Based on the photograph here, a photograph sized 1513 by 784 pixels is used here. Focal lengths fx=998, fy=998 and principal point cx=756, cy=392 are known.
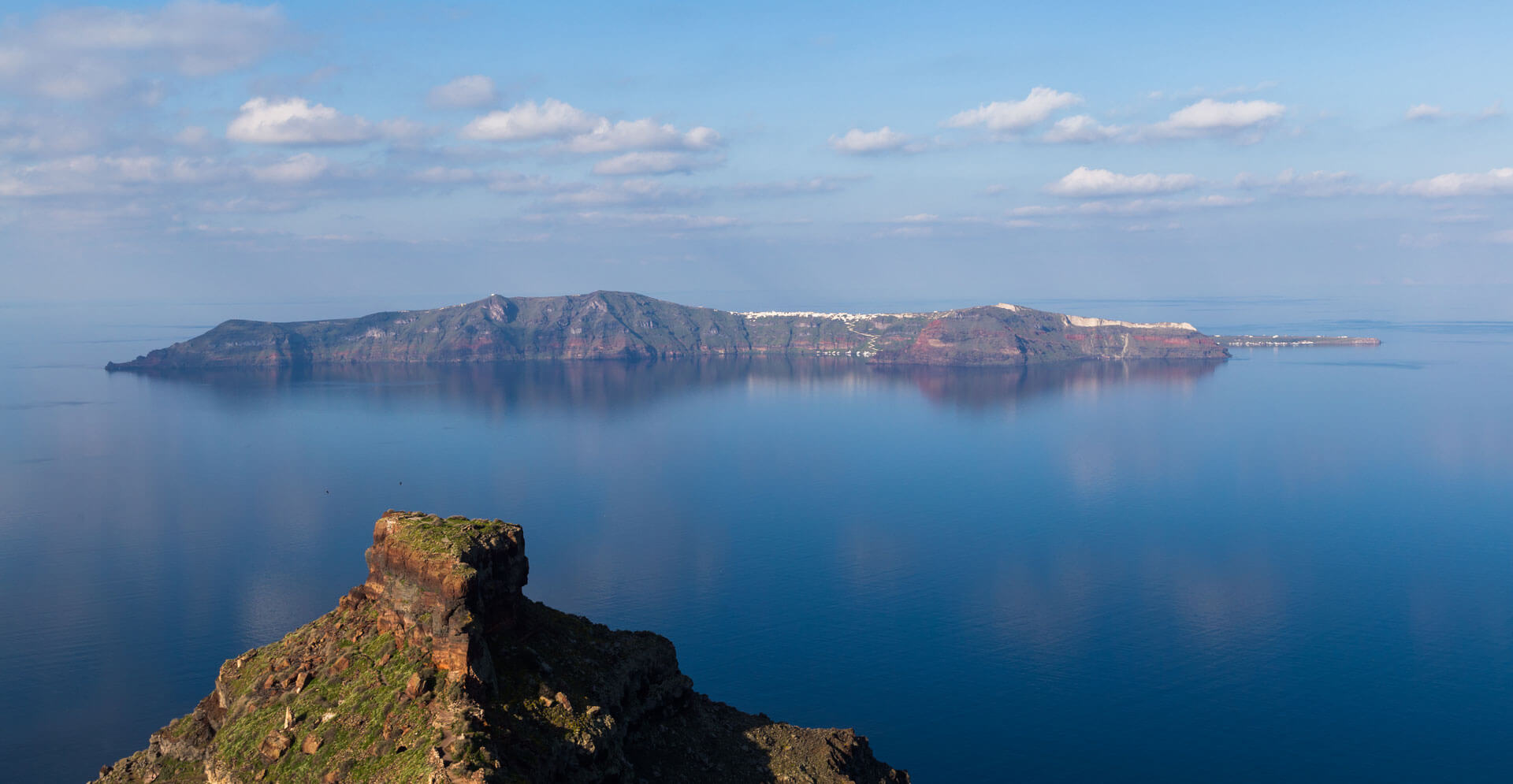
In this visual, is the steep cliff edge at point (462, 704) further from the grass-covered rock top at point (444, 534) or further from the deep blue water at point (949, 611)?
the deep blue water at point (949, 611)

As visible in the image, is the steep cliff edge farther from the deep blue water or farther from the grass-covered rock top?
the deep blue water

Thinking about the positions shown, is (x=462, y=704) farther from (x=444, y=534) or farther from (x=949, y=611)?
(x=949, y=611)

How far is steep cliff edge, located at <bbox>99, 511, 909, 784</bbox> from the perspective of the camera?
5369 centimetres

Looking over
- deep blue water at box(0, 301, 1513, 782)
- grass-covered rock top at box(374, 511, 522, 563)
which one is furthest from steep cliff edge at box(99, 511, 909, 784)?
deep blue water at box(0, 301, 1513, 782)

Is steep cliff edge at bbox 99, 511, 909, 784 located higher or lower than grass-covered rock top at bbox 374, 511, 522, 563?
lower

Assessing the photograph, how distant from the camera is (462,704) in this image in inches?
2104

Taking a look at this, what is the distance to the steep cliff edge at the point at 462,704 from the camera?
53688mm

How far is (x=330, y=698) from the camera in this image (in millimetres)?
58562

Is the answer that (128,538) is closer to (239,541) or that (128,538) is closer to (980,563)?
(239,541)

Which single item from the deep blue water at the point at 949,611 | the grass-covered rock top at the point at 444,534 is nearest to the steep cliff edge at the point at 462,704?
the grass-covered rock top at the point at 444,534

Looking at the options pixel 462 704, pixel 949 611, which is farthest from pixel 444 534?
pixel 949 611

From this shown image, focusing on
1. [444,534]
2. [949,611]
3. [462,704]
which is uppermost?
[444,534]

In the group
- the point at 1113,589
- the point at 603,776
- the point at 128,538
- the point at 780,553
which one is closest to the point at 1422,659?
the point at 1113,589

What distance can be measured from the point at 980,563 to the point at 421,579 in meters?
107
